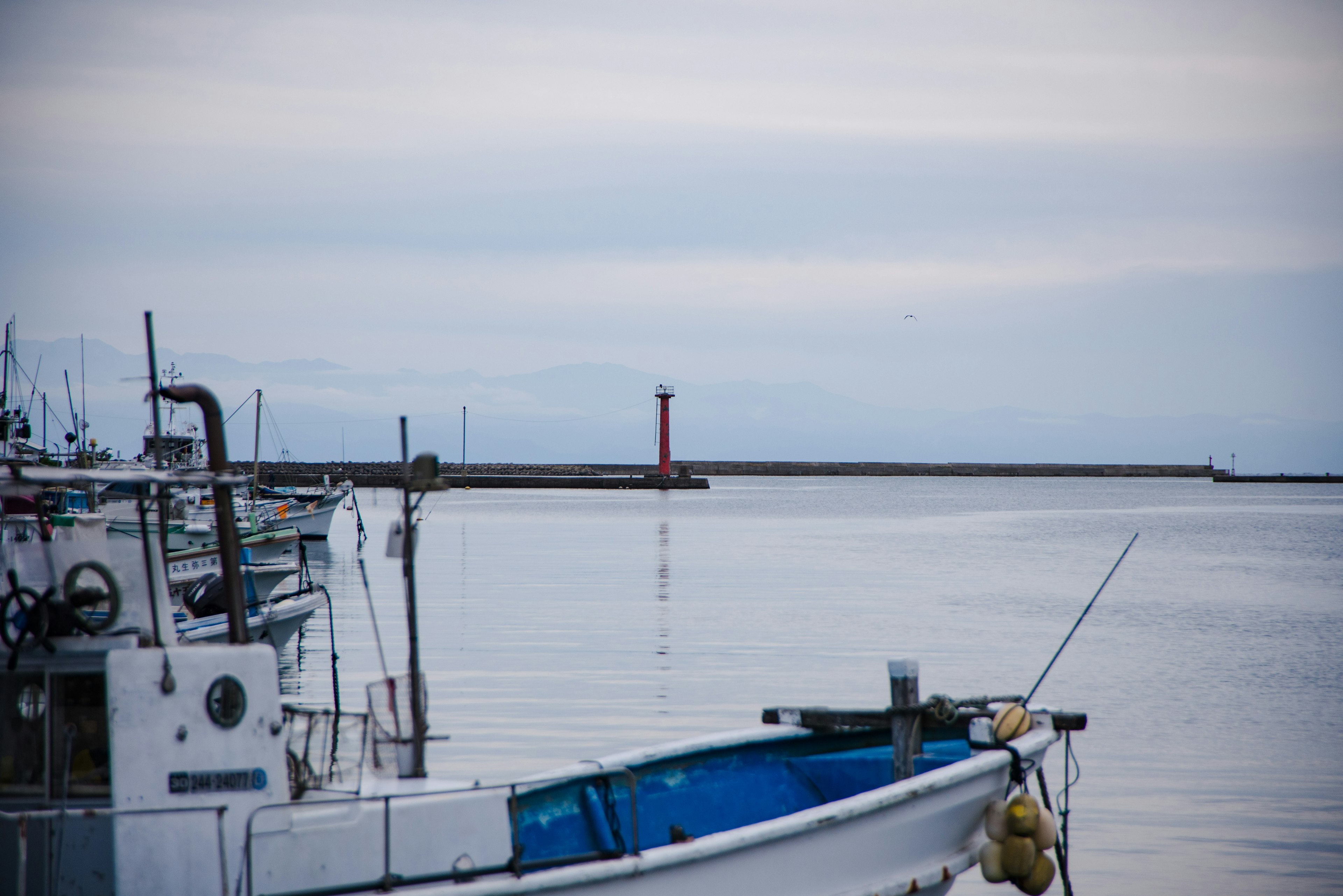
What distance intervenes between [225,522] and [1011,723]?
218 inches

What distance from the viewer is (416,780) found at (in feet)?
21.5

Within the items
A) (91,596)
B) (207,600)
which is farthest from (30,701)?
(207,600)

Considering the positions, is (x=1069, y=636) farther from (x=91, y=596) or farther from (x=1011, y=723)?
(x=91, y=596)

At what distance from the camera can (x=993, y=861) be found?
8.07 meters

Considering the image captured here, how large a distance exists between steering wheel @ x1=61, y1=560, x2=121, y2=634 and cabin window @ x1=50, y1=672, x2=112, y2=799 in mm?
255

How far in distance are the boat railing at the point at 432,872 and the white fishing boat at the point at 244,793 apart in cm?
1

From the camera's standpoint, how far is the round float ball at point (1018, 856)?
26.1 feet

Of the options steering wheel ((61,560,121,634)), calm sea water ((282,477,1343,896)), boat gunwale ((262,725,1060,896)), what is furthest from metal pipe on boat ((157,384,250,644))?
calm sea water ((282,477,1343,896))

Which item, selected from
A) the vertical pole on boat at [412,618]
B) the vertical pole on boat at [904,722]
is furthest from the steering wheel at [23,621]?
the vertical pole on boat at [904,722]

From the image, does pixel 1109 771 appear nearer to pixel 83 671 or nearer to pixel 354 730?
pixel 354 730

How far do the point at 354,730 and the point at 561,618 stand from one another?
14.4 m

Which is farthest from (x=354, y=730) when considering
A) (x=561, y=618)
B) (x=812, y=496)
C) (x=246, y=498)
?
(x=812, y=496)

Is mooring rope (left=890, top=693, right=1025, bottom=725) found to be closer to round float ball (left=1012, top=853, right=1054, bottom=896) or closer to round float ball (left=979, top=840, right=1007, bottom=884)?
round float ball (left=979, top=840, right=1007, bottom=884)

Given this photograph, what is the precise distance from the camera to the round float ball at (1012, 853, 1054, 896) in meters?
8.09
